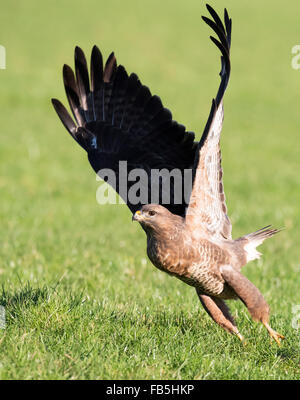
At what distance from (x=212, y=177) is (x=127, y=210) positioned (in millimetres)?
7166

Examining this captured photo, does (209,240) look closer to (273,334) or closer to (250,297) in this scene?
(250,297)

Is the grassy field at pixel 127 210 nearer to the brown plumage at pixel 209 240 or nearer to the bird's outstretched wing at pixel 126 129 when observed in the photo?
the brown plumage at pixel 209 240

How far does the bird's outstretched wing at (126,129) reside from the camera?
18.0ft

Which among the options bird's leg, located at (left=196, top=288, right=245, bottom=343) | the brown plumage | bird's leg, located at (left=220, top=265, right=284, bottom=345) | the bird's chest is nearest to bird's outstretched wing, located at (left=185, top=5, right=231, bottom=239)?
the brown plumage

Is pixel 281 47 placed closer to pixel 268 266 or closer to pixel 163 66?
pixel 163 66

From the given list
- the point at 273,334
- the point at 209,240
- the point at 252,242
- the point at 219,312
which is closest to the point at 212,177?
the point at 209,240

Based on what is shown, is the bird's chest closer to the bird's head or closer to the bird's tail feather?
the bird's head

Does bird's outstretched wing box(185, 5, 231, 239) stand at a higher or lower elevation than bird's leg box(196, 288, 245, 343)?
higher

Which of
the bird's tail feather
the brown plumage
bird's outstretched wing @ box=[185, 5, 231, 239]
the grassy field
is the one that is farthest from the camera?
the bird's tail feather

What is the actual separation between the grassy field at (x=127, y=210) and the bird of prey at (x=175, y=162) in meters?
0.45

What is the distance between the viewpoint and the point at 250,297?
484 cm

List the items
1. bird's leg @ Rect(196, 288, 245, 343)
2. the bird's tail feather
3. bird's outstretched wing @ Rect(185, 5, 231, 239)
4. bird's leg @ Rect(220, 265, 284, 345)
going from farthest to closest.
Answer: the bird's tail feather < bird's leg @ Rect(196, 288, 245, 343) < bird's leg @ Rect(220, 265, 284, 345) < bird's outstretched wing @ Rect(185, 5, 231, 239)

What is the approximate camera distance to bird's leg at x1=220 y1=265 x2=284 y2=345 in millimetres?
4805

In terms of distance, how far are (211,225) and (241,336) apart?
0.95 m
